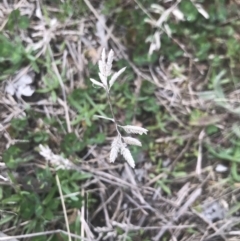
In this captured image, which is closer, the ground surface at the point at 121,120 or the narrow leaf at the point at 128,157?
Answer: the narrow leaf at the point at 128,157

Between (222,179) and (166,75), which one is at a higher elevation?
(166,75)

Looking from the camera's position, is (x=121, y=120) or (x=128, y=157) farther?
(x=121, y=120)

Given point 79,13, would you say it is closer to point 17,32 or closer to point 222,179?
point 17,32

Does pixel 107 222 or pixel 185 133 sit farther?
pixel 185 133

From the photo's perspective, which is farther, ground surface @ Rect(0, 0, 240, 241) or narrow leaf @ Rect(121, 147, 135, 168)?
ground surface @ Rect(0, 0, 240, 241)

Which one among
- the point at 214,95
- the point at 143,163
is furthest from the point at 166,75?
the point at 143,163

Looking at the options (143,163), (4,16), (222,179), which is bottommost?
(222,179)

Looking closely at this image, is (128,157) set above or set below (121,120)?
above

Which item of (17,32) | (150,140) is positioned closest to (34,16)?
(17,32)
